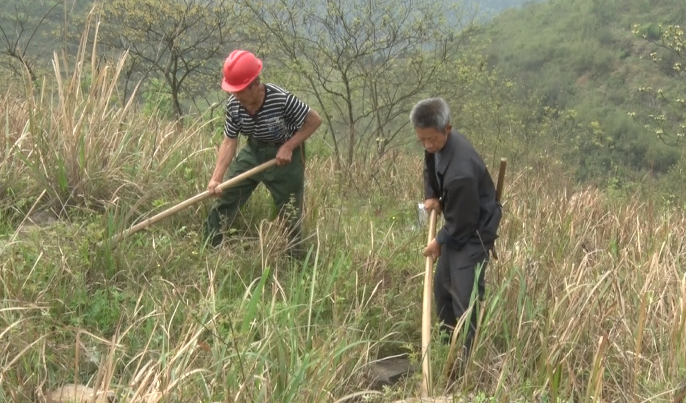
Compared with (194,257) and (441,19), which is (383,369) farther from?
(441,19)

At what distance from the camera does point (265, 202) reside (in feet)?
17.8

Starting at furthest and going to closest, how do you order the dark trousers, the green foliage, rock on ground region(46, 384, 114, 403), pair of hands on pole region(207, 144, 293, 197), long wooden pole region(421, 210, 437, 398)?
the green foliage → pair of hands on pole region(207, 144, 293, 197) → the dark trousers → long wooden pole region(421, 210, 437, 398) → rock on ground region(46, 384, 114, 403)

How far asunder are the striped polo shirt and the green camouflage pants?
10 cm

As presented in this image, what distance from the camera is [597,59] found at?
40.6 m

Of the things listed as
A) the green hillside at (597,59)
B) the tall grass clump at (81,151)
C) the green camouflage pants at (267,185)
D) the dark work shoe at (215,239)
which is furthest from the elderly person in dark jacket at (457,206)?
the green hillside at (597,59)

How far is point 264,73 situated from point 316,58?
1.67 metres

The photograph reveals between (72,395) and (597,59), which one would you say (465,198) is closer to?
(72,395)

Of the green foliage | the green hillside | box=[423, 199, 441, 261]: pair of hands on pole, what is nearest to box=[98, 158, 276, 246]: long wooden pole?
box=[423, 199, 441, 261]: pair of hands on pole

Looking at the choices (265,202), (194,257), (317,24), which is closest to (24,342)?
(194,257)

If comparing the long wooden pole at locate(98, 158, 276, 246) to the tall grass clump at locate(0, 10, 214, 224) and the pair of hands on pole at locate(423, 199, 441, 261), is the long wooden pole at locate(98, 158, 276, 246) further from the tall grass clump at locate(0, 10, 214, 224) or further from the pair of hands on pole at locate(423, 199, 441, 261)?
the pair of hands on pole at locate(423, 199, 441, 261)

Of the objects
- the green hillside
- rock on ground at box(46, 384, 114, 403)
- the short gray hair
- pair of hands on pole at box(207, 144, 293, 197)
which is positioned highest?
the short gray hair

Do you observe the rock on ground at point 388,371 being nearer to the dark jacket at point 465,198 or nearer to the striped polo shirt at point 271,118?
the dark jacket at point 465,198

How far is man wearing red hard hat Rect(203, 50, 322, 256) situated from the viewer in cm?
475

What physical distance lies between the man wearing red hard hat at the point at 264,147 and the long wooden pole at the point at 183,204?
0.06 m
